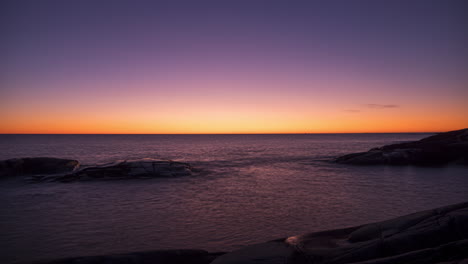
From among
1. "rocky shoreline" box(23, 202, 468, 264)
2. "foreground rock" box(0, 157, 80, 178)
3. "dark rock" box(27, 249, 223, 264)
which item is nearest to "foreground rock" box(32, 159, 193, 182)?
"foreground rock" box(0, 157, 80, 178)

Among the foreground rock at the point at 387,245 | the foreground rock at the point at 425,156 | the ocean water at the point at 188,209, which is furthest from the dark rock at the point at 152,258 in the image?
the foreground rock at the point at 425,156

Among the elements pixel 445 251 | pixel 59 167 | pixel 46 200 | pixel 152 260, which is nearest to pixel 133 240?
pixel 152 260

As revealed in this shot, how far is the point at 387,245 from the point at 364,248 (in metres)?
0.55

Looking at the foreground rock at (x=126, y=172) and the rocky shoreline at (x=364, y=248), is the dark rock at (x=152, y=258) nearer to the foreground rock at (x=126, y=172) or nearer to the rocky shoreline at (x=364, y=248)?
the rocky shoreline at (x=364, y=248)

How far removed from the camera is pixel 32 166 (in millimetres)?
26516

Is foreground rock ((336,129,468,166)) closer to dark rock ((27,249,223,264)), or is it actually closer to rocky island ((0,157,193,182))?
rocky island ((0,157,193,182))

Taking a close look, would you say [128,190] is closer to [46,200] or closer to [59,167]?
[46,200]

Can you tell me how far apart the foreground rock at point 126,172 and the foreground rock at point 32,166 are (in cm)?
395

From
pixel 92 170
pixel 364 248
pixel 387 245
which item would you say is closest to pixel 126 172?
pixel 92 170

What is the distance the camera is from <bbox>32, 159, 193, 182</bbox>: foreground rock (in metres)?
23.0

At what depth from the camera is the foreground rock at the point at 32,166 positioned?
24.9 metres

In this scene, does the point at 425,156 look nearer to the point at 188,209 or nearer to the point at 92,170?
the point at 188,209

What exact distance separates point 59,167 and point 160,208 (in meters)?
20.4

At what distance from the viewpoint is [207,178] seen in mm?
25234
